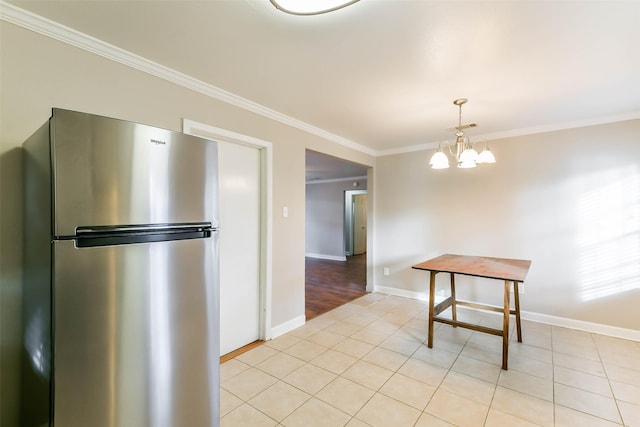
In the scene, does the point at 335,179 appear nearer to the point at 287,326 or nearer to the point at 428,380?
the point at 287,326

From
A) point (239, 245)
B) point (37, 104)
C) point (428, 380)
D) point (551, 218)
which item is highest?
point (37, 104)

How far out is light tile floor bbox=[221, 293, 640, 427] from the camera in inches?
73.0

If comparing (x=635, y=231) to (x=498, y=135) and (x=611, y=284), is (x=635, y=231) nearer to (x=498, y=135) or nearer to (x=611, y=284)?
(x=611, y=284)

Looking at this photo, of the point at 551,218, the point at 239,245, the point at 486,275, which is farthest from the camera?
the point at 551,218

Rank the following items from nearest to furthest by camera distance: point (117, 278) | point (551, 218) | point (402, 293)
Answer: point (117, 278) → point (551, 218) → point (402, 293)

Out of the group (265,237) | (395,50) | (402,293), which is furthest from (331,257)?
(395,50)

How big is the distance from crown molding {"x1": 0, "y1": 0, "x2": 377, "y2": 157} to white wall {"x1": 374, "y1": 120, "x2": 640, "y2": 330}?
267 cm

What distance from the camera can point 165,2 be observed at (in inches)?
56.0

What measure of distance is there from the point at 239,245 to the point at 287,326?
1.11 m

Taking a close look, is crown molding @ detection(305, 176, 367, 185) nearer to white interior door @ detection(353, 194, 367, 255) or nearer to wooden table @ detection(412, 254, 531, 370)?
white interior door @ detection(353, 194, 367, 255)

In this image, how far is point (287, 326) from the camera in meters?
3.15

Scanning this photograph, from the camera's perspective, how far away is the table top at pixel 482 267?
242 centimetres

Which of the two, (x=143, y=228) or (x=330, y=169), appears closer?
(x=143, y=228)

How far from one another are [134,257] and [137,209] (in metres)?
0.21
